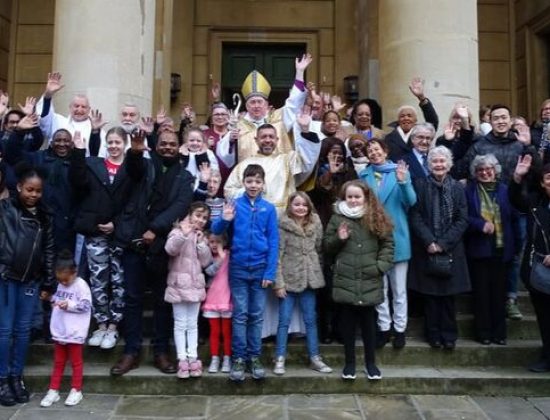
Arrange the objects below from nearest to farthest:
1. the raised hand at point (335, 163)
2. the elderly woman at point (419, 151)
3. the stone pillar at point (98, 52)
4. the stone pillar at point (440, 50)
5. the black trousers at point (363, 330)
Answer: the black trousers at point (363, 330)
the raised hand at point (335, 163)
the elderly woman at point (419, 151)
the stone pillar at point (98, 52)
the stone pillar at point (440, 50)

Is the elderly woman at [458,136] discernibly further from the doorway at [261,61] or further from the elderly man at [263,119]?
the doorway at [261,61]

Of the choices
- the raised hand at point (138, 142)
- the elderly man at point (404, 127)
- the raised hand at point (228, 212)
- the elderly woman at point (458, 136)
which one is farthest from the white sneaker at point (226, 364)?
the elderly woman at point (458, 136)

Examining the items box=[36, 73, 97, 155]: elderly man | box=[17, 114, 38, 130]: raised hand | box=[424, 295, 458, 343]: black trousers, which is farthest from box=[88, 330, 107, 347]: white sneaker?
box=[424, 295, 458, 343]: black trousers

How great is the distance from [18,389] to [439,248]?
3.75 m

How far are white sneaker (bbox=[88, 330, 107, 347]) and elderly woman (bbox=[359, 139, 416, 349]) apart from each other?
8.10 feet

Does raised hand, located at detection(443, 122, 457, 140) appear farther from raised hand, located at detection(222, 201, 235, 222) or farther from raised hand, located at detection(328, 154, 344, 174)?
raised hand, located at detection(222, 201, 235, 222)

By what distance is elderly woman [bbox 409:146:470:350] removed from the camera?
554 centimetres

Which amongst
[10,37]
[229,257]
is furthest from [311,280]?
[10,37]

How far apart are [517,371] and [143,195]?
12.0 ft

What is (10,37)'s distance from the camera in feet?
38.5

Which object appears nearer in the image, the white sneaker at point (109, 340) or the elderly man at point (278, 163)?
the white sneaker at point (109, 340)

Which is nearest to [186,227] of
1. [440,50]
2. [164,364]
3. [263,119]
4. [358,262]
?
[164,364]

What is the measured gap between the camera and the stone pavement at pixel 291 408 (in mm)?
4742

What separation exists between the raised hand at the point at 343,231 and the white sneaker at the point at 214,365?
1.51m
